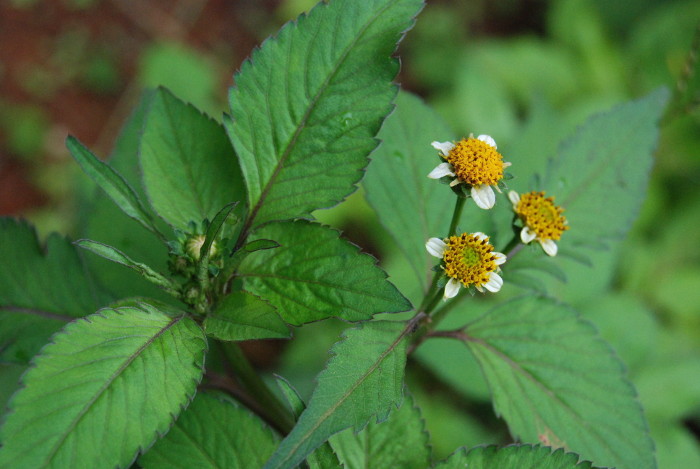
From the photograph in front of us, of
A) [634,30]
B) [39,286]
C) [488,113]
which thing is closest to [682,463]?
[488,113]

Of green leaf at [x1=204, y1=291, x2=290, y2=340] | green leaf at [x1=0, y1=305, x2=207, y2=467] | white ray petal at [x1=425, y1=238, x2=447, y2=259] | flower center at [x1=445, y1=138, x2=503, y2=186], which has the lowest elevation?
green leaf at [x1=0, y1=305, x2=207, y2=467]

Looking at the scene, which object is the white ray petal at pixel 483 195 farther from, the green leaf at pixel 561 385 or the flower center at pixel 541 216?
the green leaf at pixel 561 385

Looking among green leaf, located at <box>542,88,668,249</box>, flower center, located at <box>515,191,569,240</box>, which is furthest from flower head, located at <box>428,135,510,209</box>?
green leaf, located at <box>542,88,668,249</box>

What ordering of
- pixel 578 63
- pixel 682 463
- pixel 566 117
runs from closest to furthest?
1. pixel 682 463
2. pixel 566 117
3. pixel 578 63

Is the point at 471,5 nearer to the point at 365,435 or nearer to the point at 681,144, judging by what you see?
the point at 681,144

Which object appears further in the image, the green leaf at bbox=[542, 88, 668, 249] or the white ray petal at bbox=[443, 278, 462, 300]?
the green leaf at bbox=[542, 88, 668, 249]

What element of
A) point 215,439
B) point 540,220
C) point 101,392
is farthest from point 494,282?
point 101,392

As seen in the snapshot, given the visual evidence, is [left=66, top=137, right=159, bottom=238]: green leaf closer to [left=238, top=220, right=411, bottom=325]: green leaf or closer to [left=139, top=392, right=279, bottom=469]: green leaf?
[left=238, top=220, right=411, bottom=325]: green leaf
